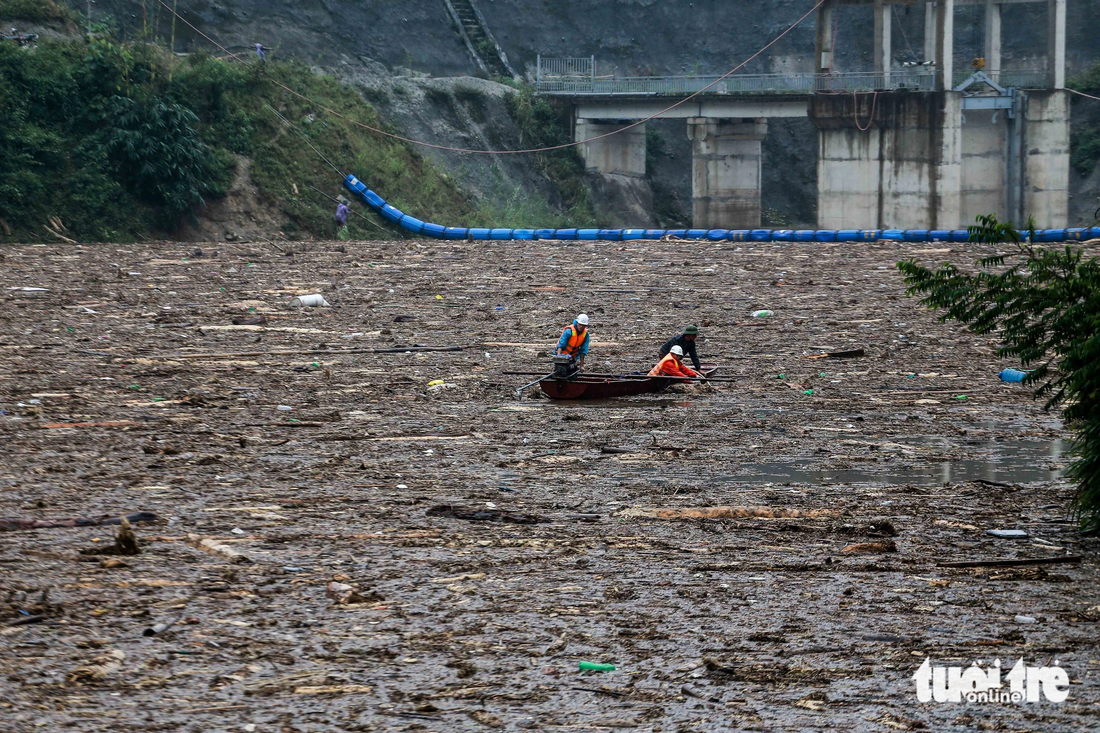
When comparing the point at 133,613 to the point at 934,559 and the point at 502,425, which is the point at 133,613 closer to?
the point at 934,559

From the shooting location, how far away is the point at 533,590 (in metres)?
6.31

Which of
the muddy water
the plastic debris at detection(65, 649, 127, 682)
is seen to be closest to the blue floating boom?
the muddy water

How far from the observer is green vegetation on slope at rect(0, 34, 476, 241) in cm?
3206

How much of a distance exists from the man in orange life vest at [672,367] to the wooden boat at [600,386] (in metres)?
0.13

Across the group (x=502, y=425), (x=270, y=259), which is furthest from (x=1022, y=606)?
(x=270, y=259)

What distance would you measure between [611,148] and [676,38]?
47.4ft

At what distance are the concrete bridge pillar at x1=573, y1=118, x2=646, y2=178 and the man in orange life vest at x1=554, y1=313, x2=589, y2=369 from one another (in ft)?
115

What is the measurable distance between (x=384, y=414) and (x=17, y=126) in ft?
83.2

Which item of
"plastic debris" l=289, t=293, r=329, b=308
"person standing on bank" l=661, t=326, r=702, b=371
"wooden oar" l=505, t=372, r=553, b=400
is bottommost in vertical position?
"wooden oar" l=505, t=372, r=553, b=400

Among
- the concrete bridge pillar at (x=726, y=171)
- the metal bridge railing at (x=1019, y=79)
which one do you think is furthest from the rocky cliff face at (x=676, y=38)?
the concrete bridge pillar at (x=726, y=171)

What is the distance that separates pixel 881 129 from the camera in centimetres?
4375

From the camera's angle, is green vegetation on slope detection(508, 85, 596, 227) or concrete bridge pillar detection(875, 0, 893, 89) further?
green vegetation on slope detection(508, 85, 596, 227)

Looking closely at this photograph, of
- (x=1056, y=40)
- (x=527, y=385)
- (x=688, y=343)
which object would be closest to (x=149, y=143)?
(x=527, y=385)

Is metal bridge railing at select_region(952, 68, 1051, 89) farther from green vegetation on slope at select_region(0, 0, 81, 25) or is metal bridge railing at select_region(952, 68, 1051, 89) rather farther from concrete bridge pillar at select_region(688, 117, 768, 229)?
green vegetation on slope at select_region(0, 0, 81, 25)
